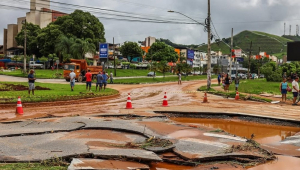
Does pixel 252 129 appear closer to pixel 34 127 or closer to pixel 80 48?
pixel 34 127

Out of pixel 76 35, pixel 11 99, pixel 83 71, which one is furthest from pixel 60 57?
pixel 11 99

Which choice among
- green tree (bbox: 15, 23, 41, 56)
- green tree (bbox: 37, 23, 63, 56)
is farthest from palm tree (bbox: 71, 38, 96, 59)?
green tree (bbox: 15, 23, 41, 56)

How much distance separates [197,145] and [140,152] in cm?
155

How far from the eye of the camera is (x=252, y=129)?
11141 mm

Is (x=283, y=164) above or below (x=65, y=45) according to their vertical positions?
below

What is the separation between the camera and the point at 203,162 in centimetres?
616

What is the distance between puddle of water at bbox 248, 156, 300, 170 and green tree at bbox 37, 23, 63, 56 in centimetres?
6541

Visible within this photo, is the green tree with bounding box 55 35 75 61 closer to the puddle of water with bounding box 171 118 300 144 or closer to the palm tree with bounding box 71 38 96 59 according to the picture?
the palm tree with bounding box 71 38 96 59

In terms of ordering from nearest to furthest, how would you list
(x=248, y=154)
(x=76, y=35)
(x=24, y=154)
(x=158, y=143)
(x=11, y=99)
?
Answer: (x=24, y=154)
(x=248, y=154)
(x=158, y=143)
(x=11, y=99)
(x=76, y=35)

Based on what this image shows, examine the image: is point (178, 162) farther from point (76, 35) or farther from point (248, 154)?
point (76, 35)

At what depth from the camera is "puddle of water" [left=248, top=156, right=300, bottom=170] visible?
6.11 m

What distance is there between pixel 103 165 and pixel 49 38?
6987 cm

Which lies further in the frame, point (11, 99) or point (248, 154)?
point (11, 99)

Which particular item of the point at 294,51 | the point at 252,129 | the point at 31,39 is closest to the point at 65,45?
the point at 31,39
